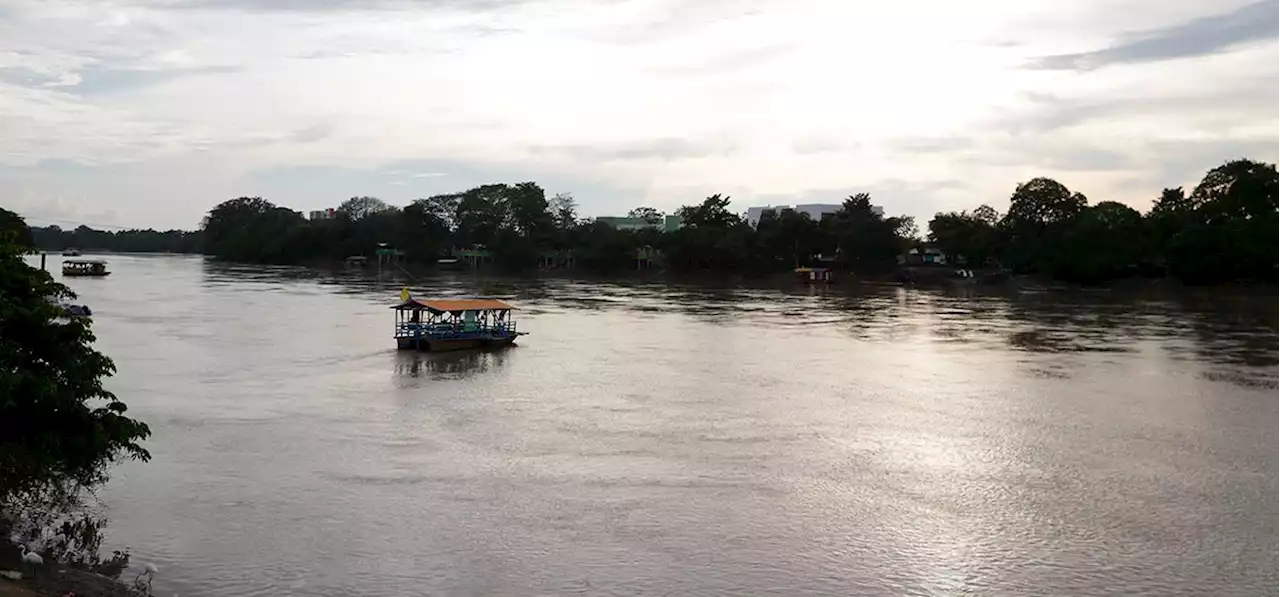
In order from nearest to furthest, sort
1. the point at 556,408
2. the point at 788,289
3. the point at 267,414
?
the point at 267,414
the point at 556,408
the point at 788,289

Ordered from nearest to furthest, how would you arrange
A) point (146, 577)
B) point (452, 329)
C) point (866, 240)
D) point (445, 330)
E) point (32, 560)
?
point (32, 560) < point (146, 577) < point (445, 330) < point (452, 329) < point (866, 240)

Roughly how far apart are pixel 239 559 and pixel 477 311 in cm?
1462

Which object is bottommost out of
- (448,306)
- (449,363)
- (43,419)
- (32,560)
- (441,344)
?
(32,560)

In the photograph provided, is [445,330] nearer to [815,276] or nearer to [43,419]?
[43,419]

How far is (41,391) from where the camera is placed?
279 inches

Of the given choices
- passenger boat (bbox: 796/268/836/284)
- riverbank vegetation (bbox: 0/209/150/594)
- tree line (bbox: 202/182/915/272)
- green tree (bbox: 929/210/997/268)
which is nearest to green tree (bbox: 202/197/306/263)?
tree line (bbox: 202/182/915/272)

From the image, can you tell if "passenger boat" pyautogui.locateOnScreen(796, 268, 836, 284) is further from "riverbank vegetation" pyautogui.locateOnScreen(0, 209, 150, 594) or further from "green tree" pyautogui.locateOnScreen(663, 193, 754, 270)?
"riverbank vegetation" pyautogui.locateOnScreen(0, 209, 150, 594)

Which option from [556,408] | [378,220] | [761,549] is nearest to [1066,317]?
[556,408]

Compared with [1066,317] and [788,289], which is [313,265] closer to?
[788,289]

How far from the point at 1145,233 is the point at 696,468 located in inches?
1819

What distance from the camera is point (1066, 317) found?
3266 centimetres

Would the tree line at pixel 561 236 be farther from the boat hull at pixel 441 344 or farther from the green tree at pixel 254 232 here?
the boat hull at pixel 441 344

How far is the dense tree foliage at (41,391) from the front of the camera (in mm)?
7223

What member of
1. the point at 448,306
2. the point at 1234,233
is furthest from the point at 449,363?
the point at 1234,233
